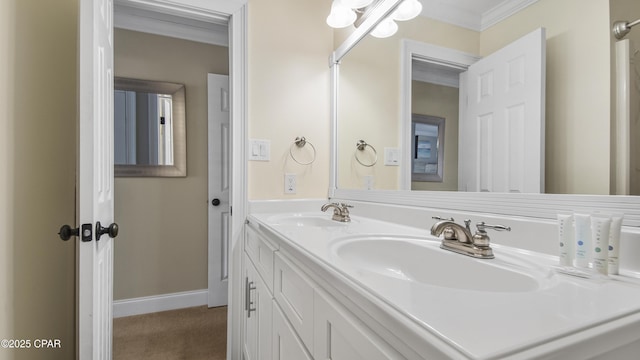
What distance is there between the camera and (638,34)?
0.54 metres

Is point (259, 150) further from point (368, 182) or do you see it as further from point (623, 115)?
point (623, 115)

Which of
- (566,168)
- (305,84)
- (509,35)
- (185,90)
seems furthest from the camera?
(185,90)

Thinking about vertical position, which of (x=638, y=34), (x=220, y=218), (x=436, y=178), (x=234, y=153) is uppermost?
(x=638, y=34)

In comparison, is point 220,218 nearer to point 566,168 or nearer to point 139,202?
point 139,202

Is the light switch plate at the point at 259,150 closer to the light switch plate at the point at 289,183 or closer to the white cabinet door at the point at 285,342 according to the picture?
the light switch plate at the point at 289,183

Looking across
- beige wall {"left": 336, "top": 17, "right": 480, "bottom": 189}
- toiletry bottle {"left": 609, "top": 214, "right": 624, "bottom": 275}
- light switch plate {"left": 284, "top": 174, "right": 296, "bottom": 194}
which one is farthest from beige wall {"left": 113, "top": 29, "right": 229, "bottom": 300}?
toiletry bottle {"left": 609, "top": 214, "right": 624, "bottom": 275}

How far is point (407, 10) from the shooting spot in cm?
120

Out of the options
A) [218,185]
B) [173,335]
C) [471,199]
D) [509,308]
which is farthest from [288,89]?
[173,335]

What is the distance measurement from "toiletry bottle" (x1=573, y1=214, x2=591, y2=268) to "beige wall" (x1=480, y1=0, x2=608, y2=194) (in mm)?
133

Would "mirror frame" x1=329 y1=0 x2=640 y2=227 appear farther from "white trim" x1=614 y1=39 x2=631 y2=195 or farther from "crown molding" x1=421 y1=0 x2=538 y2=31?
"crown molding" x1=421 y1=0 x2=538 y2=31

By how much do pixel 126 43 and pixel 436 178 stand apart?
238 centimetres

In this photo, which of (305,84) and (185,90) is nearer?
(305,84)

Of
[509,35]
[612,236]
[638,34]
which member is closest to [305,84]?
[509,35]

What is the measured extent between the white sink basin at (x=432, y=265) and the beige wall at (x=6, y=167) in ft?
→ 3.00
